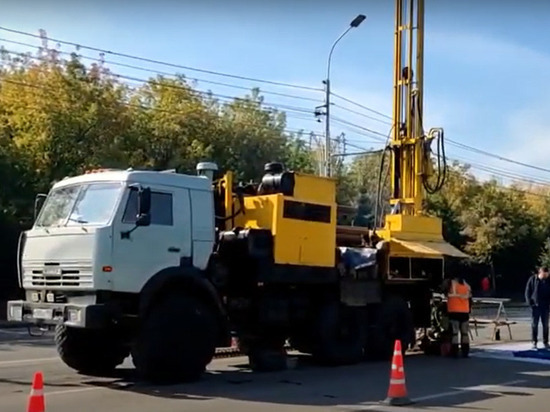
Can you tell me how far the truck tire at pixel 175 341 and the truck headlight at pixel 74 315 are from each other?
86 centimetres

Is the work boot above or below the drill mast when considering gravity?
below

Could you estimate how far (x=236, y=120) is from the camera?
139 feet

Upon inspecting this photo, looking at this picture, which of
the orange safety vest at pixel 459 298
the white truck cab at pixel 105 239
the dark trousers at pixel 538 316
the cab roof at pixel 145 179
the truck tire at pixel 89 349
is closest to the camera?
the white truck cab at pixel 105 239

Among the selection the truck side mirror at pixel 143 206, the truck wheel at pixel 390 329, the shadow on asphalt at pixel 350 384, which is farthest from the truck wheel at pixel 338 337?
the truck side mirror at pixel 143 206

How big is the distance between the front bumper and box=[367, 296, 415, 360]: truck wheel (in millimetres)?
6240

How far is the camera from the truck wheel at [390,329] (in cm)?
1708

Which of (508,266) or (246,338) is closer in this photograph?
(246,338)

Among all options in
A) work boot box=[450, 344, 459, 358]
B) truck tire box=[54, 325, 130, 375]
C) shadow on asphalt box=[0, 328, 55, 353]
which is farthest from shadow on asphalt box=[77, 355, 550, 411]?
shadow on asphalt box=[0, 328, 55, 353]

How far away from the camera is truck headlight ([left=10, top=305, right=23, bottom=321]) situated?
13.4 metres

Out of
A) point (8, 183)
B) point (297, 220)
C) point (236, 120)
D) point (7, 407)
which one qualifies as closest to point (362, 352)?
point (297, 220)

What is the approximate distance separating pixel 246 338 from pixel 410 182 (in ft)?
19.3

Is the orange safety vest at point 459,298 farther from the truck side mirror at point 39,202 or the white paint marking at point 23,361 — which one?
the truck side mirror at point 39,202

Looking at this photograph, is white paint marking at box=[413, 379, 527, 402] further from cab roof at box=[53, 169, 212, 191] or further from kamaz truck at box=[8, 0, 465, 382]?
cab roof at box=[53, 169, 212, 191]

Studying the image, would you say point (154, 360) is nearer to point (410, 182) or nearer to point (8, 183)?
point (410, 182)
